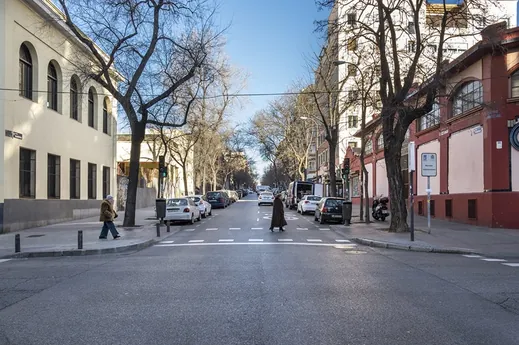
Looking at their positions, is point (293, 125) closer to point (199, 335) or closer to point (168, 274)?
point (168, 274)

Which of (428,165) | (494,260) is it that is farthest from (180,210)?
(494,260)

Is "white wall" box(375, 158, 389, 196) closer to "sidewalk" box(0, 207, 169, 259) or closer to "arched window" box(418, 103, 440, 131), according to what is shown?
"arched window" box(418, 103, 440, 131)

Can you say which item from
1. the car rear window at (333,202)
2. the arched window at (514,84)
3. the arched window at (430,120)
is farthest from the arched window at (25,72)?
the arched window at (514,84)

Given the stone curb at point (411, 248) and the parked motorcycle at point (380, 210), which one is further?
the parked motorcycle at point (380, 210)

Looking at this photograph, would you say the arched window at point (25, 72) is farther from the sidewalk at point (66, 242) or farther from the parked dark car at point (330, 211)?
the parked dark car at point (330, 211)

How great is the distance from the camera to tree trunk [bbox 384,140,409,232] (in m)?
19.1

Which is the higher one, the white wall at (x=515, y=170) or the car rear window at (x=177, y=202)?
the white wall at (x=515, y=170)

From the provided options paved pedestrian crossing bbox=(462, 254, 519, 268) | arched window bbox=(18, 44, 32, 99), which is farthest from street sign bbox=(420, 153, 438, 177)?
arched window bbox=(18, 44, 32, 99)

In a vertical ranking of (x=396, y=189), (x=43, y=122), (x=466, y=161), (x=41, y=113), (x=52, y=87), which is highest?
(x=52, y=87)

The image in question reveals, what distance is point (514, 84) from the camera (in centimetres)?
1975

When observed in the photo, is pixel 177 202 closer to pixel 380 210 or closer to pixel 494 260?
pixel 380 210

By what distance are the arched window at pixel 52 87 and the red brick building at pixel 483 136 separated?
17753mm

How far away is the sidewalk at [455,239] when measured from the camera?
14156 mm

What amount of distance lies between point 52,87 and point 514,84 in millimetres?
21008
